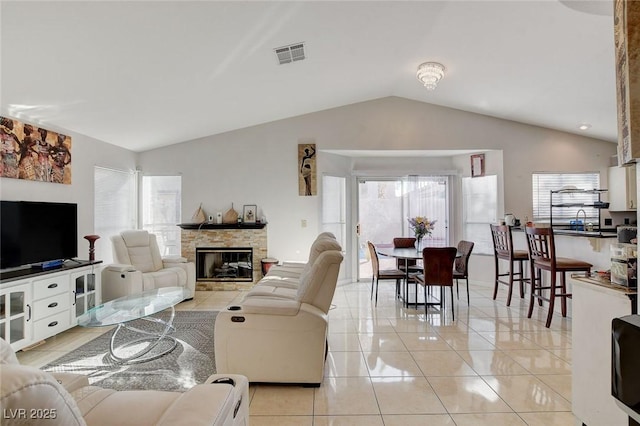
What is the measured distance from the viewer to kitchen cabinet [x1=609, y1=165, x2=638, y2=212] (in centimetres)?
517

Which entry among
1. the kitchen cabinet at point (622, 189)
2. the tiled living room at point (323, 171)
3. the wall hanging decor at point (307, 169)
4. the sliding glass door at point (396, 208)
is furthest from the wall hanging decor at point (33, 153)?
the kitchen cabinet at point (622, 189)

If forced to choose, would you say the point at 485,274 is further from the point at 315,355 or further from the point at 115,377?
the point at 115,377

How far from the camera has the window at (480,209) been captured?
5.84m

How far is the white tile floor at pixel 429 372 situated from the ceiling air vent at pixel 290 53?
3121mm

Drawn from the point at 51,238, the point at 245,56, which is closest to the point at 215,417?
the point at 245,56

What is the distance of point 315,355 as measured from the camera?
8.05 feet

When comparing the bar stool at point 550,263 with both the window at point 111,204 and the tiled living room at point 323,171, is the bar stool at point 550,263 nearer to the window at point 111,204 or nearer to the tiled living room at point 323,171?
the tiled living room at point 323,171

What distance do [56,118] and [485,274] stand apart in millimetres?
6746

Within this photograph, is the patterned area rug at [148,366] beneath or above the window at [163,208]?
beneath

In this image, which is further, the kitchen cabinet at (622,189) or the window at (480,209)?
the window at (480,209)

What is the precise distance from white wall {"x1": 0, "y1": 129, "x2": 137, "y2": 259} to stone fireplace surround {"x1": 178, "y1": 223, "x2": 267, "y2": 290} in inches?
46.2

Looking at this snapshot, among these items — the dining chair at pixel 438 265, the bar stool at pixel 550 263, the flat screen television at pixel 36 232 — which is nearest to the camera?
the flat screen television at pixel 36 232

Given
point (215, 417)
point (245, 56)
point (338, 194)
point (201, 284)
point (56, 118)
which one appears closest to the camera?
point (215, 417)

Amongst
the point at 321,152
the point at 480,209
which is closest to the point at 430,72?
the point at 321,152
